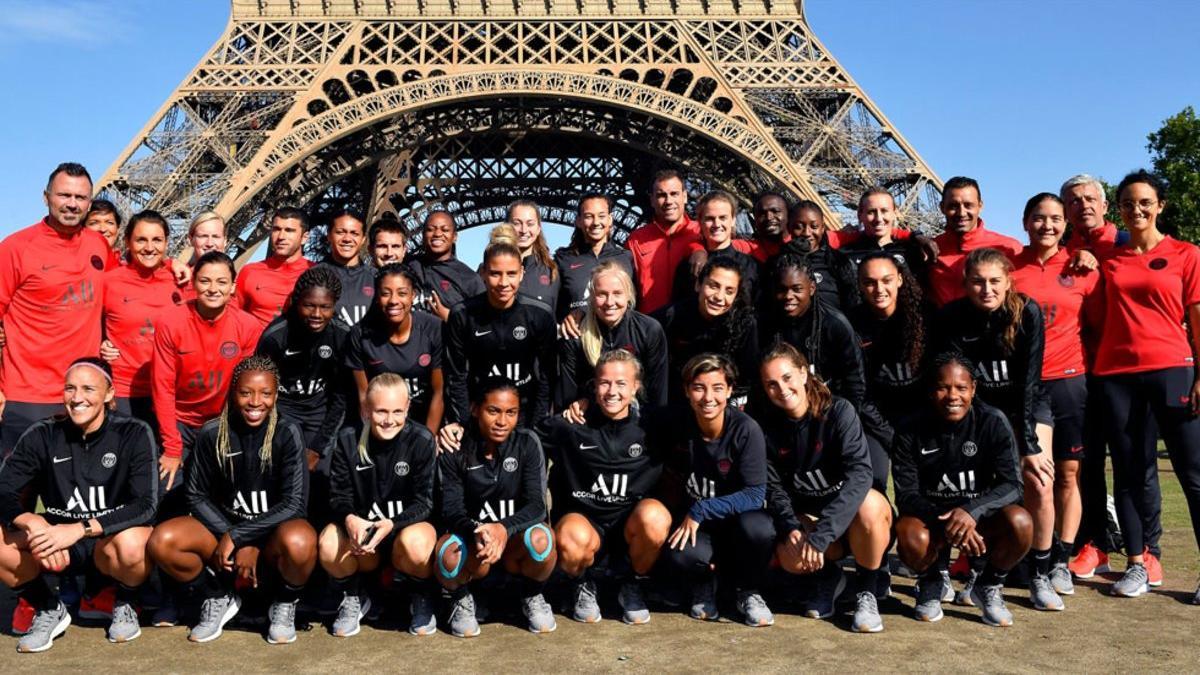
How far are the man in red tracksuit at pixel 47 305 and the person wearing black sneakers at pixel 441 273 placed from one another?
6.54ft

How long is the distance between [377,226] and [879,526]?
378cm

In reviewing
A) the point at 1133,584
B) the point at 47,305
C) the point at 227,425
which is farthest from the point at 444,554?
the point at 1133,584

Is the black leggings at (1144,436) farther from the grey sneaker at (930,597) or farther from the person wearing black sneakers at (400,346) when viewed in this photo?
the person wearing black sneakers at (400,346)

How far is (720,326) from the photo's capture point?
549 cm

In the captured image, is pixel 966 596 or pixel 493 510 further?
pixel 966 596

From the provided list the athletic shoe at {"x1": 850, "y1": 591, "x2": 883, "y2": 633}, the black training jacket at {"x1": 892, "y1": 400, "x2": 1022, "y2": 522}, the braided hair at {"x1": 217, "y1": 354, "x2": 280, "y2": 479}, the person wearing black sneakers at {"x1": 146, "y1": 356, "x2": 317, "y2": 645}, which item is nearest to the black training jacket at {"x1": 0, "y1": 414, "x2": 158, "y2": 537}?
the person wearing black sneakers at {"x1": 146, "y1": 356, "x2": 317, "y2": 645}

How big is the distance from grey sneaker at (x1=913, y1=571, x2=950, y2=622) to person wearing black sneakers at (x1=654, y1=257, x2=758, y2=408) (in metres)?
1.37

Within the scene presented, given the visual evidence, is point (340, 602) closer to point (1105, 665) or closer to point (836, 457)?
point (836, 457)

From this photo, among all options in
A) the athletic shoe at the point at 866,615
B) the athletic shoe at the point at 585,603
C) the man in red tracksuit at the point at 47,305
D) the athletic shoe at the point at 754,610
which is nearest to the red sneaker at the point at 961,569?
the athletic shoe at the point at 866,615

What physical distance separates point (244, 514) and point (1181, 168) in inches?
1127

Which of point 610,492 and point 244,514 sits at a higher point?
point 610,492

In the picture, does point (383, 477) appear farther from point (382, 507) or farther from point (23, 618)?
point (23, 618)

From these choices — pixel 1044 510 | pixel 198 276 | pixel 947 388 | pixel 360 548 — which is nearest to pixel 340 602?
pixel 360 548

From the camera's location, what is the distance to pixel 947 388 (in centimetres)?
501
